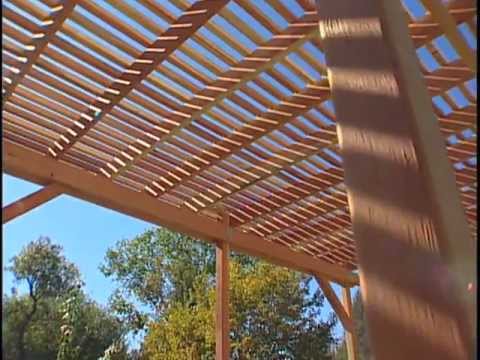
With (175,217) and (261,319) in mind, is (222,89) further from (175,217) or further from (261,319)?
(261,319)

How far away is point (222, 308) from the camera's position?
4184 millimetres

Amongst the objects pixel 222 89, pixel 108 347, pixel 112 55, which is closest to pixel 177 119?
pixel 222 89

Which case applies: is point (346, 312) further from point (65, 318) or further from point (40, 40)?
point (40, 40)

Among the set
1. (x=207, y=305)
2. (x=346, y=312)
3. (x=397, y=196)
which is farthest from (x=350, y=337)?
(x=397, y=196)

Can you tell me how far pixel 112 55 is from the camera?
2805 millimetres

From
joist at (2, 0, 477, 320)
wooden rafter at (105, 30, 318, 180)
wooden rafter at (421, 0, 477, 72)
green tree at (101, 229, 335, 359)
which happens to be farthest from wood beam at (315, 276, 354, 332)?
wooden rafter at (421, 0, 477, 72)

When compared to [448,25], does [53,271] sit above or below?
below

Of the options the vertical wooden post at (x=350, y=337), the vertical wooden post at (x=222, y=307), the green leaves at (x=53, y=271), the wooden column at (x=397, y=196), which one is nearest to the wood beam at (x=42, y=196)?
the green leaves at (x=53, y=271)

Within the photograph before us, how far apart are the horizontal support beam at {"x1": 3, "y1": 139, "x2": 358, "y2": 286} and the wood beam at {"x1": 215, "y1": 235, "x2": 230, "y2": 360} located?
15 cm

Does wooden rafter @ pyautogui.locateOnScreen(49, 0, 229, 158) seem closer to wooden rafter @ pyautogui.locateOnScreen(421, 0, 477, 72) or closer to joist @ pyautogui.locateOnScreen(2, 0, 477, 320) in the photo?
joist @ pyautogui.locateOnScreen(2, 0, 477, 320)

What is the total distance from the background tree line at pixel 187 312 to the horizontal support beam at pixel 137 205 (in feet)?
7.43

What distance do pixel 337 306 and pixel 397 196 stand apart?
5172 mm

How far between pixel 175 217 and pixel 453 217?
3.69 m

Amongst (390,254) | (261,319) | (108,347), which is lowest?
(390,254)
